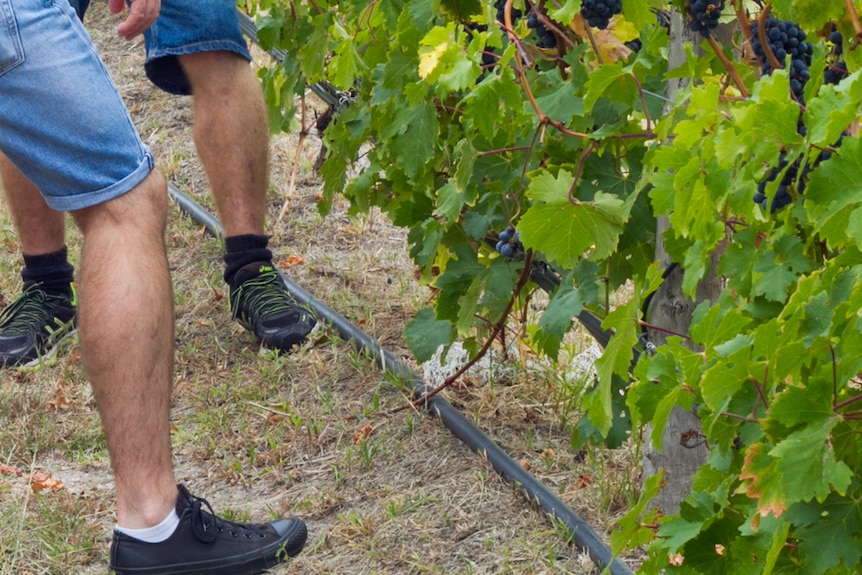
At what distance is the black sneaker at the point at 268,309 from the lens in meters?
3.46

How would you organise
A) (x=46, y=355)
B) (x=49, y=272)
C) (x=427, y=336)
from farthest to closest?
(x=49, y=272) < (x=46, y=355) < (x=427, y=336)

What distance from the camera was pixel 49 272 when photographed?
12.4 feet

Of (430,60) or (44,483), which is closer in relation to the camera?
(430,60)

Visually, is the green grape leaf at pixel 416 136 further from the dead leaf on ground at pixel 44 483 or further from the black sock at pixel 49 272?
the black sock at pixel 49 272

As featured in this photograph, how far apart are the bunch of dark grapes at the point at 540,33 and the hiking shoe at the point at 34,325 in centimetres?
195

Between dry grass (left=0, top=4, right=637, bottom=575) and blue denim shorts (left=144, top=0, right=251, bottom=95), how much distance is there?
0.89 meters

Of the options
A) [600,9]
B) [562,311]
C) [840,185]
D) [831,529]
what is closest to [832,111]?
[840,185]

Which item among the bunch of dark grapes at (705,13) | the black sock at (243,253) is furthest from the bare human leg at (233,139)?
the bunch of dark grapes at (705,13)

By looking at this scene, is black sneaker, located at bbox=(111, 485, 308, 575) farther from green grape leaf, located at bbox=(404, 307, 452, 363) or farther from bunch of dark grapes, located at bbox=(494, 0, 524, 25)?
bunch of dark grapes, located at bbox=(494, 0, 524, 25)

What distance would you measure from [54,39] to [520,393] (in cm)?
155

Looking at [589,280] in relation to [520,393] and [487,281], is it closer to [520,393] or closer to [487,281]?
[487,281]

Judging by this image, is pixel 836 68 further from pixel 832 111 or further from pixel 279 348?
pixel 279 348

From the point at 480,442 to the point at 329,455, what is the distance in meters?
0.39

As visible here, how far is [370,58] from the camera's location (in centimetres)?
272
